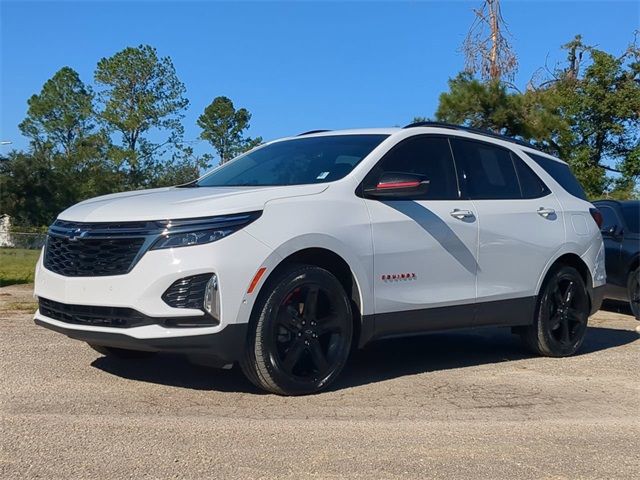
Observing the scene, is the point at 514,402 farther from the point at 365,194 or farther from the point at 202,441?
the point at 202,441

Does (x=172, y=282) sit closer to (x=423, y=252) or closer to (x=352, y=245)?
(x=352, y=245)

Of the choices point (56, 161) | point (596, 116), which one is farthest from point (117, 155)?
point (596, 116)

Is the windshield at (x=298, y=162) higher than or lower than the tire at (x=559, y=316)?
higher

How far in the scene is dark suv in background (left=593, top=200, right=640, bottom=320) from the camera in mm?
9836

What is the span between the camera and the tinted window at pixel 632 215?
1006 centimetres

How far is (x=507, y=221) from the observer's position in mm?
6230

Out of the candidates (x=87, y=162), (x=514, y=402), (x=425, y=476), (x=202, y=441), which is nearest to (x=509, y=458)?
(x=425, y=476)

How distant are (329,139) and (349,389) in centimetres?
207

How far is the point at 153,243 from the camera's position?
443 centimetres

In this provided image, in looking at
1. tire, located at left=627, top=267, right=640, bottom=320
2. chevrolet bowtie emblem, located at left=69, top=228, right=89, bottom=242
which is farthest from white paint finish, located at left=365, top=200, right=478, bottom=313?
tire, located at left=627, top=267, right=640, bottom=320

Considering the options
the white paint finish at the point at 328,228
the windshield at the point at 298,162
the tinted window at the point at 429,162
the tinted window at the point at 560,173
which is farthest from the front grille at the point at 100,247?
the tinted window at the point at 560,173

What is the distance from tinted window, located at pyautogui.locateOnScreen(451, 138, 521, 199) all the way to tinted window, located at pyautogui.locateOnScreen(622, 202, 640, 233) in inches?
166

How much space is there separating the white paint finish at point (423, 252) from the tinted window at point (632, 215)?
510cm

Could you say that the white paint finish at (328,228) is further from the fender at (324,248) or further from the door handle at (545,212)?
the door handle at (545,212)
